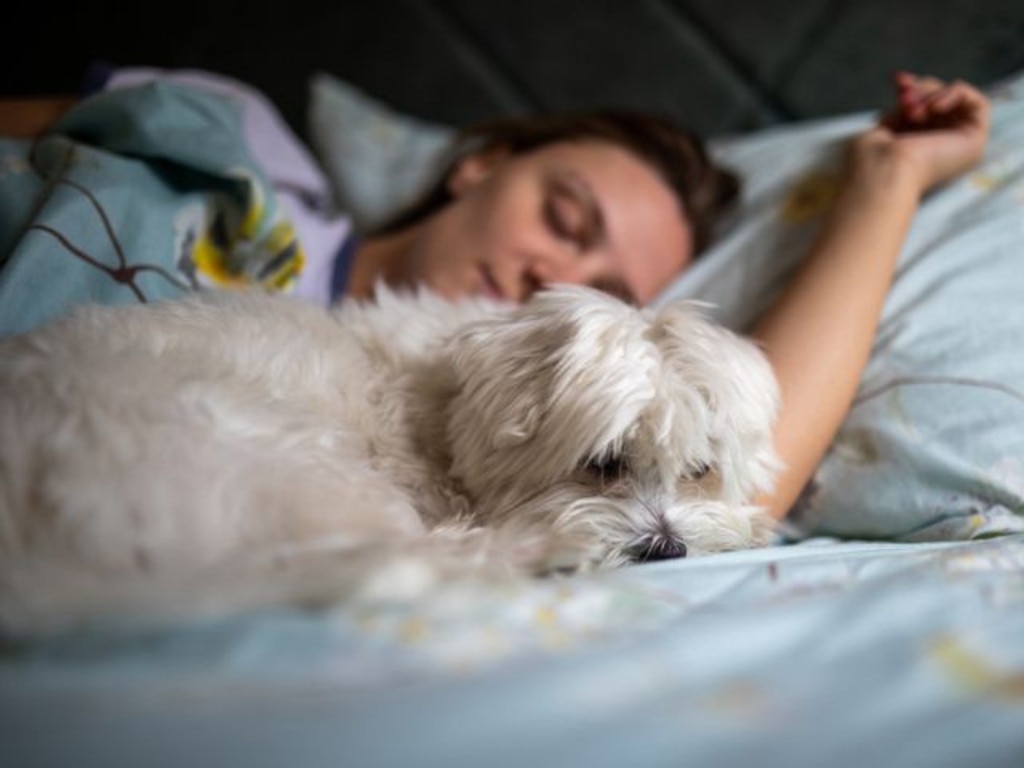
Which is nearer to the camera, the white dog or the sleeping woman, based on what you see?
the white dog

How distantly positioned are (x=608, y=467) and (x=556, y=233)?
55 centimetres

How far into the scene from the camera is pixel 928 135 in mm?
1261

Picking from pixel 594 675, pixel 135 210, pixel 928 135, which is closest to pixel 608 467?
pixel 594 675

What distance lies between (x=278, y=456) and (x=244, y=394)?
0.34 feet

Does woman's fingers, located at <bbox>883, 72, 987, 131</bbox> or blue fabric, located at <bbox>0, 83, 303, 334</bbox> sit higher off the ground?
woman's fingers, located at <bbox>883, 72, 987, 131</bbox>

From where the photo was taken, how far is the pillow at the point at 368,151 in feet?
5.80

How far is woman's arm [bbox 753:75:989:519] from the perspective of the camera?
0.99 m

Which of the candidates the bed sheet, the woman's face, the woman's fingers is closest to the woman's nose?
the woman's face

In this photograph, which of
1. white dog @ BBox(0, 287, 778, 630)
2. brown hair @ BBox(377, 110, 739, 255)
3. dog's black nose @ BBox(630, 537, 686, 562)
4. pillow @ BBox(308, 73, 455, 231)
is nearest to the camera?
white dog @ BBox(0, 287, 778, 630)

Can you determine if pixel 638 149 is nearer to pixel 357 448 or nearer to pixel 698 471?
pixel 698 471

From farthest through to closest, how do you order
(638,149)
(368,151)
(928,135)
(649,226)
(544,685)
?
(368,151) → (638,149) → (649,226) → (928,135) → (544,685)

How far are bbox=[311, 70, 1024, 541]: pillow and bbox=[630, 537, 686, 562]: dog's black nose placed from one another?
0.28 metres

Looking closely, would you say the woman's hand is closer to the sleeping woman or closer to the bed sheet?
the sleeping woman

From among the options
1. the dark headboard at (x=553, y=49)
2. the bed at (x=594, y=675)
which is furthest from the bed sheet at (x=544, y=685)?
the dark headboard at (x=553, y=49)
